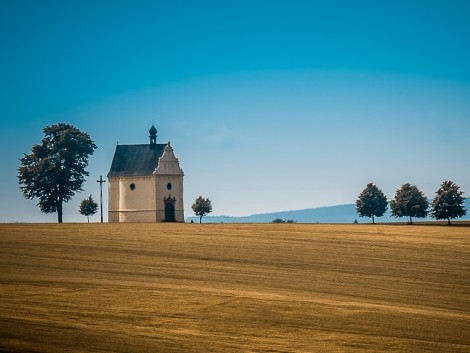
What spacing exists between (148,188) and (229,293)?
179 ft

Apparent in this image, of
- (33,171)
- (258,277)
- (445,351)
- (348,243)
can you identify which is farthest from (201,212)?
(445,351)

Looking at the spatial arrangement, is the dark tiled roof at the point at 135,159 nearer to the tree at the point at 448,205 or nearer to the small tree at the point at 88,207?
the small tree at the point at 88,207

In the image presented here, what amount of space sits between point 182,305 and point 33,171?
198 ft

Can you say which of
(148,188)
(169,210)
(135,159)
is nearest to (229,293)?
(169,210)

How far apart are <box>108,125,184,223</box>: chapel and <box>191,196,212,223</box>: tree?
11469 mm

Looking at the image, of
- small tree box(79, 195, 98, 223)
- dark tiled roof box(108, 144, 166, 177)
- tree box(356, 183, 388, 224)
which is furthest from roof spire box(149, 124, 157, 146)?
tree box(356, 183, 388, 224)

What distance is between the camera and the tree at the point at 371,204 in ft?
343

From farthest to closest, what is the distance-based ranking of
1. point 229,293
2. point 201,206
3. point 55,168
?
point 201,206 → point 55,168 → point 229,293

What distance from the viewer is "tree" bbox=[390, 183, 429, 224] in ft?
324

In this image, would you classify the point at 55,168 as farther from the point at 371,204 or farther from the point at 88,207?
the point at 371,204

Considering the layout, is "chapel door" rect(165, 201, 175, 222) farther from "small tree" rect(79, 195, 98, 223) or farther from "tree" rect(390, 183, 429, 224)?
"tree" rect(390, 183, 429, 224)

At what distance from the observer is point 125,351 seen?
26562 millimetres

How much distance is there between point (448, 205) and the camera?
9381cm

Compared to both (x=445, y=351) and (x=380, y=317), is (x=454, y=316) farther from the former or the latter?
(x=445, y=351)
